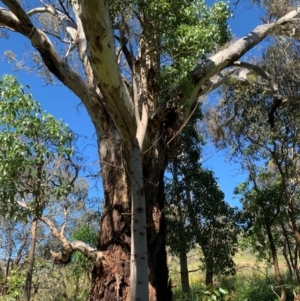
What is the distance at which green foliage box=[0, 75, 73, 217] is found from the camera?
438cm

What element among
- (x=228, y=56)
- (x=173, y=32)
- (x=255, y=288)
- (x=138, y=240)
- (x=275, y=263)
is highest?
(x=228, y=56)

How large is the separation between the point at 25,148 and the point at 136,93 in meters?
1.60

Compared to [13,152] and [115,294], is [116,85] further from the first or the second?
[115,294]

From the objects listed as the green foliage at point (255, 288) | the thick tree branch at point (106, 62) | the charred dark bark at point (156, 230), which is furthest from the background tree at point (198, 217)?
the thick tree branch at point (106, 62)

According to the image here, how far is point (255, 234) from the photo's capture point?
1046cm

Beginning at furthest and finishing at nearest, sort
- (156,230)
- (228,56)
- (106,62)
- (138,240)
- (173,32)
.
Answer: (228,56) < (156,230) < (173,32) < (106,62) < (138,240)

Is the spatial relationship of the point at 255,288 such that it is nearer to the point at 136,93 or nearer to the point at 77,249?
the point at 77,249

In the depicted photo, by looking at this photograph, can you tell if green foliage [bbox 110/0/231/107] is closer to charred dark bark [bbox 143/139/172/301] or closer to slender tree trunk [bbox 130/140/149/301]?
charred dark bark [bbox 143/139/172/301]

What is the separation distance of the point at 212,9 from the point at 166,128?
1623mm

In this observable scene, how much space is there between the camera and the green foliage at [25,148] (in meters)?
4.38

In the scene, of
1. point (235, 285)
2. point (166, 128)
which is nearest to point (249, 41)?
point (166, 128)

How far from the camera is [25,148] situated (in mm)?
4520

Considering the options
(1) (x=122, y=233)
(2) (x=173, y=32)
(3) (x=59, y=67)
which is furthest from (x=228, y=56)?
(1) (x=122, y=233)

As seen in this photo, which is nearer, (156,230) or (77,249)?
(77,249)
